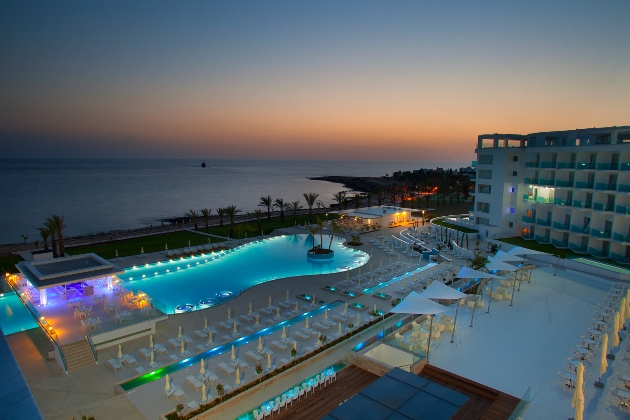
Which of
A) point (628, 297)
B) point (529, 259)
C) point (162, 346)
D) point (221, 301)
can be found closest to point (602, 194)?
point (529, 259)

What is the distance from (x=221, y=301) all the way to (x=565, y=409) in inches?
634

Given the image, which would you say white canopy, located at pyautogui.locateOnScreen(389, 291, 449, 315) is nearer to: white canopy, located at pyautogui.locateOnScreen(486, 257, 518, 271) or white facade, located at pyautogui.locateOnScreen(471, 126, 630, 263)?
white canopy, located at pyautogui.locateOnScreen(486, 257, 518, 271)

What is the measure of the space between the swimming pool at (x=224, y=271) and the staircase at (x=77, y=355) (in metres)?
5.34

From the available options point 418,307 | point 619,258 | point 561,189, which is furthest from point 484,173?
point 418,307

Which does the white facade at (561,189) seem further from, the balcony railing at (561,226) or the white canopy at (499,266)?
the white canopy at (499,266)

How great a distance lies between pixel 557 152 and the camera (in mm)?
30328

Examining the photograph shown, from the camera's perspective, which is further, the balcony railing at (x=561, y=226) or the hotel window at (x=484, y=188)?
the hotel window at (x=484, y=188)

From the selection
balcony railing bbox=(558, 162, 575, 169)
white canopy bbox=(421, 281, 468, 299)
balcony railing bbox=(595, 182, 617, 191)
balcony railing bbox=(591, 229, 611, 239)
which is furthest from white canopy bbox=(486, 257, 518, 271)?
balcony railing bbox=(558, 162, 575, 169)

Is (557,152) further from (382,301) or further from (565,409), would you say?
(565,409)

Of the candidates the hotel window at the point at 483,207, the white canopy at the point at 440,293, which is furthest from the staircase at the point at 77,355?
the hotel window at the point at 483,207

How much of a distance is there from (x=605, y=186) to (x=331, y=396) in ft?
85.8

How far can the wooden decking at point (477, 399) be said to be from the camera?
33.2 ft

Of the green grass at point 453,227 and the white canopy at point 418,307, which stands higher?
the white canopy at point 418,307

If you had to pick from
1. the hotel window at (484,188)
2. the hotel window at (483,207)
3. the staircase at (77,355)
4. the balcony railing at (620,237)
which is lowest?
the staircase at (77,355)
